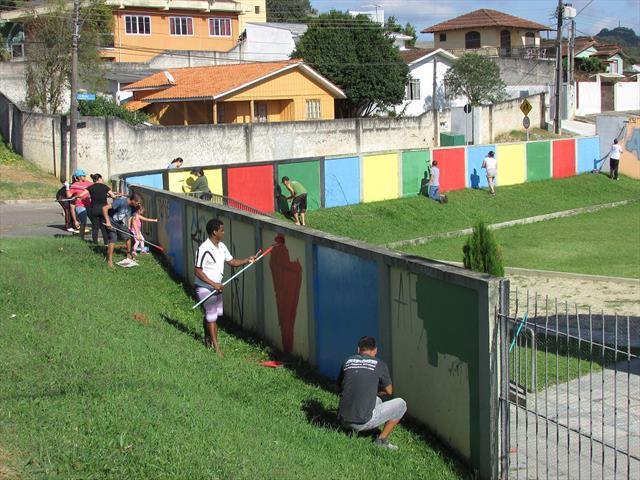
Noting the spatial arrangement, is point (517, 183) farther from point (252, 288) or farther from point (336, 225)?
point (252, 288)

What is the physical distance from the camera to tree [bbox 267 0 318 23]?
109637mm

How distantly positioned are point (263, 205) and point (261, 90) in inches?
798

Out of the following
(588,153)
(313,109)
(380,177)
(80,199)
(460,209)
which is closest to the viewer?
(80,199)

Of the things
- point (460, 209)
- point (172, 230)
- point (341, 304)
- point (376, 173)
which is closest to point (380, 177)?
point (376, 173)

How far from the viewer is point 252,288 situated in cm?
1250

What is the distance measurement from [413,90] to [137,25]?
60.3 ft

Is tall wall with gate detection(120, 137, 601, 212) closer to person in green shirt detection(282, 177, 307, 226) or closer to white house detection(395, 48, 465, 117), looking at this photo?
person in green shirt detection(282, 177, 307, 226)

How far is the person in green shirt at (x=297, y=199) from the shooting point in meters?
25.0

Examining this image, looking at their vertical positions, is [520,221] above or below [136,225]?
below

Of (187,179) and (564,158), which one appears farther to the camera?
(564,158)

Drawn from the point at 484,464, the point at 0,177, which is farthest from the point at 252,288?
the point at 0,177

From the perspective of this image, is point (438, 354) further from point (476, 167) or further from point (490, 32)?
point (490, 32)

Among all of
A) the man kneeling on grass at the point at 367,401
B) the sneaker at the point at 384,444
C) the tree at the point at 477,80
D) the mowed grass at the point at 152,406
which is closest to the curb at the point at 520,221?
the mowed grass at the point at 152,406

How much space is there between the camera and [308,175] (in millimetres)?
27031
